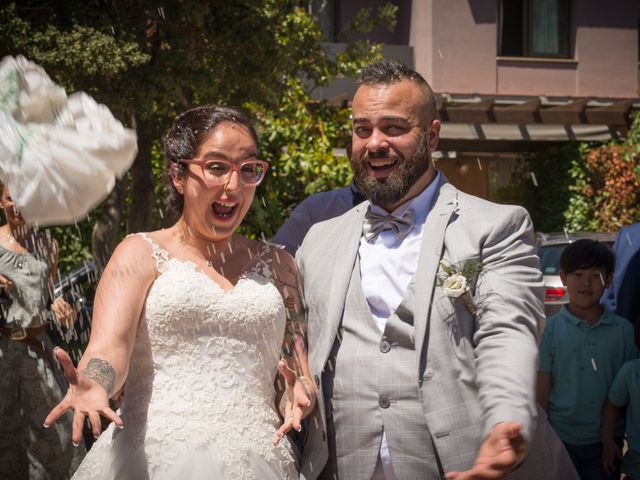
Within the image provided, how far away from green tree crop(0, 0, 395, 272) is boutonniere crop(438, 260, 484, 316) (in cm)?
633

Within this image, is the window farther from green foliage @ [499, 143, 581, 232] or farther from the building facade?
green foliage @ [499, 143, 581, 232]

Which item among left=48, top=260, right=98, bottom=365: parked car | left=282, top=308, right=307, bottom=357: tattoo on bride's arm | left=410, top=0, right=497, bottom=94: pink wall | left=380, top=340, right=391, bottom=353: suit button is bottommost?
left=48, top=260, right=98, bottom=365: parked car

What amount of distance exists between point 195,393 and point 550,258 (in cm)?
771

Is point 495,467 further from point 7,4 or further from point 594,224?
point 594,224

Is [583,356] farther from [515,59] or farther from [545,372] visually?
[515,59]

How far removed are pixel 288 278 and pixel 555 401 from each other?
2.58 metres

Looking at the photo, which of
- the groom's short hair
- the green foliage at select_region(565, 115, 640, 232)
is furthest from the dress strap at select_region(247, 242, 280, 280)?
the green foliage at select_region(565, 115, 640, 232)

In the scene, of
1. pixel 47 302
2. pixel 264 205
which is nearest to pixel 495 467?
pixel 47 302

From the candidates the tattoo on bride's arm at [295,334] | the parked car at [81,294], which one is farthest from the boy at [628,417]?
the parked car at [81,294]

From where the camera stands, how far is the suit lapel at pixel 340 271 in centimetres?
360

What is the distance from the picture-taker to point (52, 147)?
3.08 metres

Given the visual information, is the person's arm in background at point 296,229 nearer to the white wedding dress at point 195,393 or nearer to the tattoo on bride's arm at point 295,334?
the tattoo on bride's arm at point 295,334

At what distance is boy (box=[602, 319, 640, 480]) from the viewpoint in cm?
562

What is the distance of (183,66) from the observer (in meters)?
10.1
